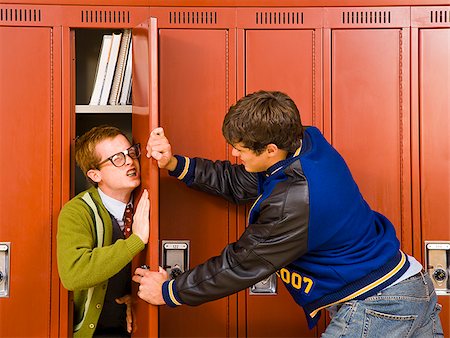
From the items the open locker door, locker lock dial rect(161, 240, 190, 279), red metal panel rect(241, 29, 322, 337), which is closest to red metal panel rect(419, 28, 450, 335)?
red metal panel rect(241, 29, 322, 337)

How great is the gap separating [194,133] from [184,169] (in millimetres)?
187

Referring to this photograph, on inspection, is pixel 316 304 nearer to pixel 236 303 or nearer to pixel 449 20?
pixel 236 303

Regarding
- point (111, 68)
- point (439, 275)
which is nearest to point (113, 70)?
point (111, 68)

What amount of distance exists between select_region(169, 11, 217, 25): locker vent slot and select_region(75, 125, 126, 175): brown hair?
1.68 ft

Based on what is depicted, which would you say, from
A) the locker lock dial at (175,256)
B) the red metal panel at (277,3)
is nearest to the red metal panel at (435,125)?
the red metal panel at (277,3)

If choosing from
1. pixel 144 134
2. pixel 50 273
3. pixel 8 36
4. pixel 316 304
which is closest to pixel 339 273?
pixel 316 304

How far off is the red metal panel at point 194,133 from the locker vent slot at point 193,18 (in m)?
0.04

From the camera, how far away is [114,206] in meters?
2.16

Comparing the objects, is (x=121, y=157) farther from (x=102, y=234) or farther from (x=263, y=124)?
(x=263, y=124)

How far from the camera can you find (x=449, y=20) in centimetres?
223

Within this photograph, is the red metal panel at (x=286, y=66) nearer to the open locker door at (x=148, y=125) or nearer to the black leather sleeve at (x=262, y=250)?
the open locker door at (x=148, y=125)

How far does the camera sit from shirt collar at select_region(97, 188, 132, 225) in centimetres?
216

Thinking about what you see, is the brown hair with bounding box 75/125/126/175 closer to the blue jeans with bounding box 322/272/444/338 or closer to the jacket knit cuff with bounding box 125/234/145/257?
the jacket knit cuff with bounding box 125/234/145/257

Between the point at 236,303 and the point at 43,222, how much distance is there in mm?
835
